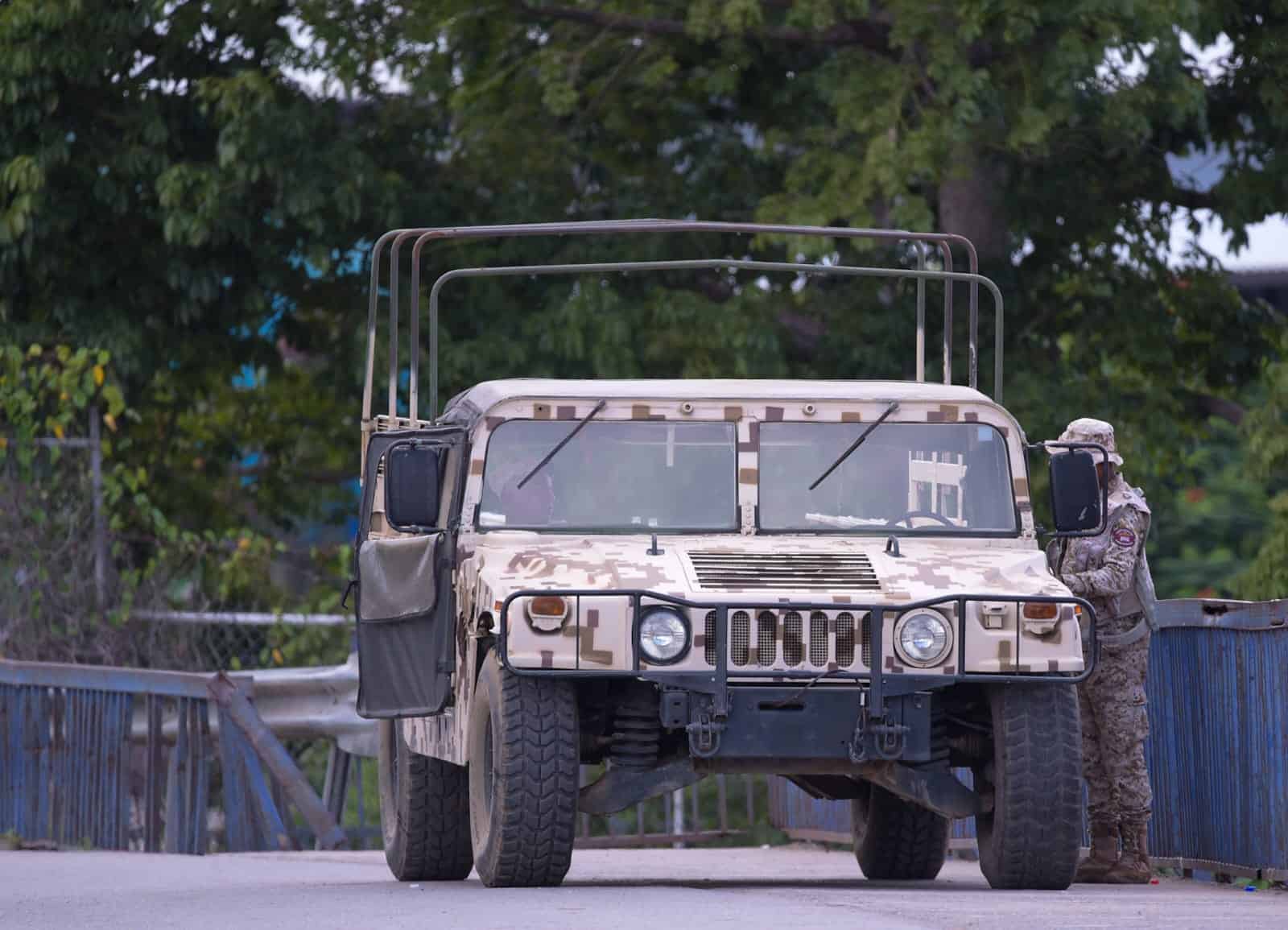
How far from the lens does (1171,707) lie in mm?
12055

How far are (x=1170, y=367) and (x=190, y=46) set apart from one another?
8179 millimetres

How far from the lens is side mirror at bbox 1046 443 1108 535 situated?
34.1 feet

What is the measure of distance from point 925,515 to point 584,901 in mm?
2587

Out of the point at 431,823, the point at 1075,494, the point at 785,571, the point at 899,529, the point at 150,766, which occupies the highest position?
the point at 1075,494

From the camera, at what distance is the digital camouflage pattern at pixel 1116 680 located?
11102 mm

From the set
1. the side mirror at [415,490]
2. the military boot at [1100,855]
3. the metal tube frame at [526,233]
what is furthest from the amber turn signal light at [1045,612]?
the side mirror at [415,490]

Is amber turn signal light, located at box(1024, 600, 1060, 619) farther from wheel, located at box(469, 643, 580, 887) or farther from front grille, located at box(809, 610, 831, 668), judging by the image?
wheel, located at box(469, 643, 580, 887)

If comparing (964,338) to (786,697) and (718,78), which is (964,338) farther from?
(786,697)

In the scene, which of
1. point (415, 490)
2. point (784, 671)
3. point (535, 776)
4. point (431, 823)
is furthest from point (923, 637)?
point (431, 823)

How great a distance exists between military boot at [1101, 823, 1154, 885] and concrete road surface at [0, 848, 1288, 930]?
0.18 m

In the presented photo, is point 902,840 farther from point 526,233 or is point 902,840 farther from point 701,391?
point 526,233

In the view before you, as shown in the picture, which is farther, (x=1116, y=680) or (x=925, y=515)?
(x=1116, y=680)

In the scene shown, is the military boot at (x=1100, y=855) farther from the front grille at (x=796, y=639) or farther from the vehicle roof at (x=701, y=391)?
the front grille at (x=796, y=639)

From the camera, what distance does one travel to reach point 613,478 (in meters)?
10.6
